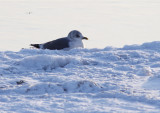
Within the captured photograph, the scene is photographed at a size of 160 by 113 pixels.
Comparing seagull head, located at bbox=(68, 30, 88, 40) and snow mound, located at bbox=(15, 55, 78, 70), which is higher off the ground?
seagull head, located at bbox=(68, 30, 88, 40)

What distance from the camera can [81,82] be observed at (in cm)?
459

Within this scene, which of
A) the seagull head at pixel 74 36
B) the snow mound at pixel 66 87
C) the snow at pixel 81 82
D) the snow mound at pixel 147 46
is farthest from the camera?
the seagull head at pixel 74 36

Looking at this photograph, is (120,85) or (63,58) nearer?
(120,85)

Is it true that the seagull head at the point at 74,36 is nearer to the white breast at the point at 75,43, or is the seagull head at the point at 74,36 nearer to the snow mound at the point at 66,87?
the white breast at the point at 75,43

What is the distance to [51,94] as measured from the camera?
14.2 feet

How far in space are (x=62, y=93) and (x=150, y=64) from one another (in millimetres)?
2094

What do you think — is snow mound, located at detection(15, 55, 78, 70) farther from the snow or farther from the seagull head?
the seagull head

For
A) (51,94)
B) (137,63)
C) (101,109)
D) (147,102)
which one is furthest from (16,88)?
(137,63)

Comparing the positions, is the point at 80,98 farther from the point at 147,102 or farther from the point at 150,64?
the point at 150,64

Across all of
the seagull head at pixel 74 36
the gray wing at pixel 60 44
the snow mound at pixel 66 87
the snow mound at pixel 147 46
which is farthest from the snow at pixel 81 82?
the seagull head at pixel 74 36

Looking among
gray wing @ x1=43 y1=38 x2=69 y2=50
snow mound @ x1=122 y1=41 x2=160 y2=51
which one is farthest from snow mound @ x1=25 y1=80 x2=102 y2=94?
gray wing @ x1=43 y1=38 x2=69 y2=50

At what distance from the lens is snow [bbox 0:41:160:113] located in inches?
155

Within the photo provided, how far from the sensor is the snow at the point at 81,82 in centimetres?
393

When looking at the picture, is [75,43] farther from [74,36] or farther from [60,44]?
[60,44]
